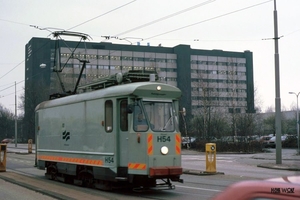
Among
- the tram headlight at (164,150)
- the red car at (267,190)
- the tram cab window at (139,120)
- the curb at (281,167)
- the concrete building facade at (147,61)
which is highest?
the concrete building facade at (147,61)

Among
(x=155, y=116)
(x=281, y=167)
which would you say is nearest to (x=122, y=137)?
(x=155, y=116)

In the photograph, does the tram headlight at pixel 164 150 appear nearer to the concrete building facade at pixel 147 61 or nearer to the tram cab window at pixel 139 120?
the tram cab window at pixel 139 120

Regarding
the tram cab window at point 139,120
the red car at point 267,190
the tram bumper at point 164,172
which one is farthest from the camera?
the tram cab window at point 139,120

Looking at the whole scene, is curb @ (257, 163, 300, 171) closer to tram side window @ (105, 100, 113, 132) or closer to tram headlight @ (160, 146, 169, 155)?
tram headlight @ (160, 146, 169, 155)

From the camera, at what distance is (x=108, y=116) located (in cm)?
1273

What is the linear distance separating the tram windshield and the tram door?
0.38 meters

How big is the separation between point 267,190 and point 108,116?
10288 millimetres

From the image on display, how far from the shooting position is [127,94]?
12172 millimetres

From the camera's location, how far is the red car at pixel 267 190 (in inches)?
99.8

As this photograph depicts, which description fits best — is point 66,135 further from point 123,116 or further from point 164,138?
point 164,138

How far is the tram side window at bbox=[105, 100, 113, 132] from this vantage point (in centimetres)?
1261

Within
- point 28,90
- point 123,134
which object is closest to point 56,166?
point 123,134

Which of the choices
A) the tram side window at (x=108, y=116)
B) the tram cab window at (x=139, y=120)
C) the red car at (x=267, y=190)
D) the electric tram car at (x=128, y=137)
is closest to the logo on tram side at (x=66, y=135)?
the electric tram car at (x=128, y=137)

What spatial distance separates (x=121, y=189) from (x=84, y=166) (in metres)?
1.42
